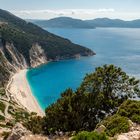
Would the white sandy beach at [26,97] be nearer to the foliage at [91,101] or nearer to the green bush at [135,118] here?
the foliage at [91,101]

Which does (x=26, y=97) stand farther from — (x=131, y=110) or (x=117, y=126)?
(x=117, y=126)

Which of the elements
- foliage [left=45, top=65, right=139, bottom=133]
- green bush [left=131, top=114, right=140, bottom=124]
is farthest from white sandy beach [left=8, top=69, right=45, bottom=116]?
green bush [left=131, top=114, right=140, bottom=124]

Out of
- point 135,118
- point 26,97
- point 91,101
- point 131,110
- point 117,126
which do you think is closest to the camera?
point 117,126

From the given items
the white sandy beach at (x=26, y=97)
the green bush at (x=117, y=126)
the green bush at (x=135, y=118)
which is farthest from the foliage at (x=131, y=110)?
the white sandy beach at (x=26, y=97)

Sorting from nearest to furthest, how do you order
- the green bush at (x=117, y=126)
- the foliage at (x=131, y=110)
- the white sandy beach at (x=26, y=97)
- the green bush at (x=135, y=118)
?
1. the green bush at (x=117, y=126)
2. the green bush at (x=135, y=118)
3. the foliage at (x=131, y=110)
4. the white sandy beach at (x=26, y=97)

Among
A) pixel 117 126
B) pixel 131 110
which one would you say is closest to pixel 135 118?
pixel 131 110

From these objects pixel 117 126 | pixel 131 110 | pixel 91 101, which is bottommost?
pixel 91 101

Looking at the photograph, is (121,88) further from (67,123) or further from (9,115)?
(9,115)

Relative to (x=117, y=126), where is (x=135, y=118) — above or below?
below

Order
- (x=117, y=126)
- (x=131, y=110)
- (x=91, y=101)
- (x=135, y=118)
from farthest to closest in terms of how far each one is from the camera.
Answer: (x=91, y=101) → (x=131, y=110) → (x=135, y=118) → (x=117, y=126)
